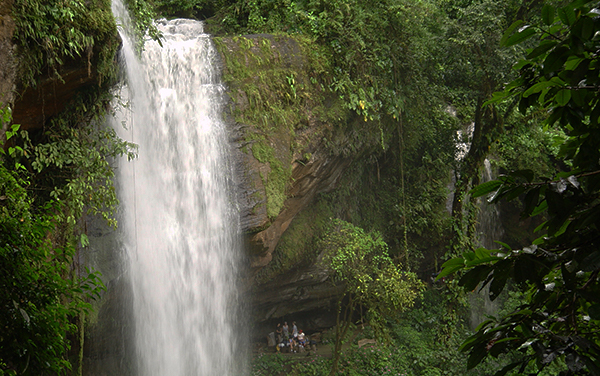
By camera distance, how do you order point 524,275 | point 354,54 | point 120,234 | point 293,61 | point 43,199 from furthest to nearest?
point 354,54 → point 293,61 → point 120,234 → point 43,199 → point 524,275

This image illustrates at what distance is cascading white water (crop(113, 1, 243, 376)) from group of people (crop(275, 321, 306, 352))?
3357 millimetres

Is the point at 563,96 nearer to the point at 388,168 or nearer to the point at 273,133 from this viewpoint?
the point at 273,133

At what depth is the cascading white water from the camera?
812 cm

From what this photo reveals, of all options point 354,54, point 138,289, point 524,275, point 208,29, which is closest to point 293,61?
point 354,54

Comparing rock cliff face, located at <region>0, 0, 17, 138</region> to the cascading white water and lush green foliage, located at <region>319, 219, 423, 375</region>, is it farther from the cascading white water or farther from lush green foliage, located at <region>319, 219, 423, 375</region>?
lush green foliage, located at <region>319, 219, 423, 375</region>

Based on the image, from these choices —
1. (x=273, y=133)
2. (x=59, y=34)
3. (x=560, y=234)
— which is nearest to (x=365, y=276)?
(x=273, y=133)

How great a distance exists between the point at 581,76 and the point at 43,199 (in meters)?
6.73

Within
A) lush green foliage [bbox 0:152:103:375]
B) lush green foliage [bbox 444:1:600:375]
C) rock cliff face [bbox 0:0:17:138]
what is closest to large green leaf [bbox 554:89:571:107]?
lush green foliage [bbox 444:1:600:375]

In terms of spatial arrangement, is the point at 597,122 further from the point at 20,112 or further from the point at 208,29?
the point at 208,29

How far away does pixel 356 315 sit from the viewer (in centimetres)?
1341

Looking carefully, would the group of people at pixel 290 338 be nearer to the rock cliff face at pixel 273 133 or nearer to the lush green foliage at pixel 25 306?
the rock cliff face at pixel 273 133

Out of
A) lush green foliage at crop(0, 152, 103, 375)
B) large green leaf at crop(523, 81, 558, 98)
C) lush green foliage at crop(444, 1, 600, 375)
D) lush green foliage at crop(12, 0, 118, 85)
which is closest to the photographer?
lush green foliage at crop(444, 1, 600, 375)

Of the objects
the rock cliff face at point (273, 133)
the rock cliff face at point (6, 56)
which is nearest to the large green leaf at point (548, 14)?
the rock cliff face at point (6, 56)

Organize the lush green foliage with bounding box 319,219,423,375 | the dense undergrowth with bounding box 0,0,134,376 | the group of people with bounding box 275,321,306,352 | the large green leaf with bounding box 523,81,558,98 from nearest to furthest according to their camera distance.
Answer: the large green leaf with bounding box 523,81,558,98 < the dense undergrowth with bounding box 0,0,134,376 < the lush green foliage with bounding box 319,219,423,375 < the group of people with bounding box 275,321,306,352
